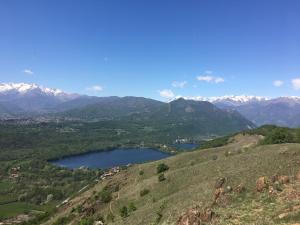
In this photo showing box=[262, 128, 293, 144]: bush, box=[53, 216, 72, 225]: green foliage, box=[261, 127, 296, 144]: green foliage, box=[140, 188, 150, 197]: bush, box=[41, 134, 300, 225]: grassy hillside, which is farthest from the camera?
box=[262, 128, 293, 144]: bush

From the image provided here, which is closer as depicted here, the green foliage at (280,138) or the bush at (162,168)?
the bush at (162,168)

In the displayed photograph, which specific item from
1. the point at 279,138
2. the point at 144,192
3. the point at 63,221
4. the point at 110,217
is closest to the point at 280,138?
the point at 279,138

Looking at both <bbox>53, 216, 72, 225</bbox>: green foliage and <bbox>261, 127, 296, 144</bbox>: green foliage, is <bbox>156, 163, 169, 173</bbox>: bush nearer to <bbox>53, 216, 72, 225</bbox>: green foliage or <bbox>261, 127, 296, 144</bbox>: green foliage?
<bbox>53, 216, 72, 225</bbox>: green foliage

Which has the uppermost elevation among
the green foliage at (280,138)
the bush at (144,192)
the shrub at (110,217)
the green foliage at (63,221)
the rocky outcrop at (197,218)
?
the green foliage at (280,138)

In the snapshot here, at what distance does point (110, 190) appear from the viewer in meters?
121

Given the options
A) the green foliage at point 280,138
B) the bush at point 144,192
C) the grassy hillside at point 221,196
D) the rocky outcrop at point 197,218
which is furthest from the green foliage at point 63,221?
the green foliage at point 280,138

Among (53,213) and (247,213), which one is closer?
(247,213)

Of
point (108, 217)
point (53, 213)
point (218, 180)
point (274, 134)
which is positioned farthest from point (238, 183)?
point (53, 213)

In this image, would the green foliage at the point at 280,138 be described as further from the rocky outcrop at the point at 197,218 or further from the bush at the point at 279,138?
the rocky outcrop at the point at 197,218

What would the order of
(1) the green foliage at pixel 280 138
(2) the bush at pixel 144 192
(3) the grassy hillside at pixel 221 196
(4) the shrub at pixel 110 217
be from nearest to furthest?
(3) the grassy hillside at pixel 221 196 → (4) the shrub at pixel 110 217 → (2) the bush at pixel 144 192 → (1) the green foliage at pixel 280 138

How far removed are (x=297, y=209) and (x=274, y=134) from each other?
9322 centimetres

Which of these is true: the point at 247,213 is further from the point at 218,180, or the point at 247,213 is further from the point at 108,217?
the point at 108,217

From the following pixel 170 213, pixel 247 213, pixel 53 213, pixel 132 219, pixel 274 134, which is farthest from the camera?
pixel 53 213

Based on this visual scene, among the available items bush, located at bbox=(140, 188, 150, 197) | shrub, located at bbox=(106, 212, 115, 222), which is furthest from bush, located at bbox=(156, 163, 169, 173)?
shrub, located at bbox=(106, 212, 115, 222)
